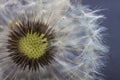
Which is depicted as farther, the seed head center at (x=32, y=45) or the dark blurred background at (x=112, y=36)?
the dark blurred background at (x=112, y=36)

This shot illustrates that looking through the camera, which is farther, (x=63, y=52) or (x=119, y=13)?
(x=119, y=13)

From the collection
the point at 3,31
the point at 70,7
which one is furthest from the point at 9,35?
the point at 70,7

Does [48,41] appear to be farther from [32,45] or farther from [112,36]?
[112,36]

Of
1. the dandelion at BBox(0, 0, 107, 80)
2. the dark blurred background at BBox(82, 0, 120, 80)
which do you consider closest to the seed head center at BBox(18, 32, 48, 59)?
the dandelion at BBox(0, 0, 107, 80)

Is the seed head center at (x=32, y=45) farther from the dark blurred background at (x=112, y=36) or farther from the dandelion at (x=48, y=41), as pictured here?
the dark blurred background at (x=112, y=36)

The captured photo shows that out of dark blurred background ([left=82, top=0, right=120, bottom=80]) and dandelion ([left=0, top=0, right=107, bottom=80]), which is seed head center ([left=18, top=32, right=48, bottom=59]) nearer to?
dandelion ([left=0, top=0, right=107, bottom=80])

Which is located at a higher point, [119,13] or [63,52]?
[119,13]

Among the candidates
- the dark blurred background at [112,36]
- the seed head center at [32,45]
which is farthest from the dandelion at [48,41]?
the dark blurred background at [112,36]

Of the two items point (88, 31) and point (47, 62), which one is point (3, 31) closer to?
point (47, 62)
